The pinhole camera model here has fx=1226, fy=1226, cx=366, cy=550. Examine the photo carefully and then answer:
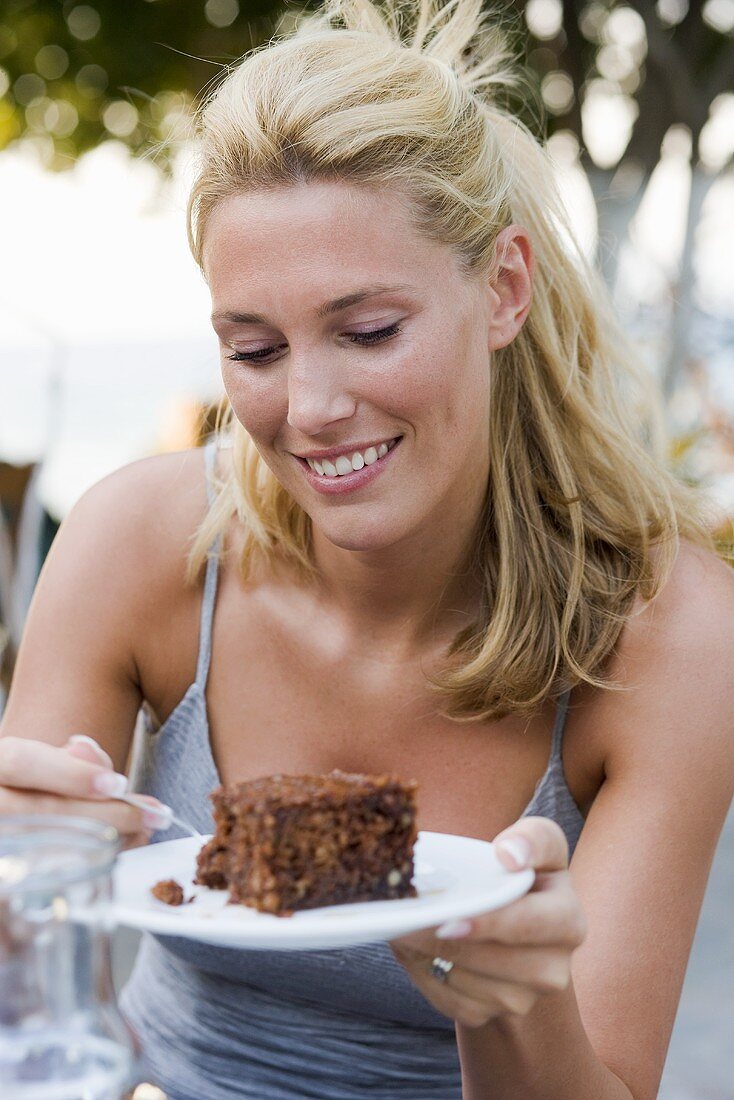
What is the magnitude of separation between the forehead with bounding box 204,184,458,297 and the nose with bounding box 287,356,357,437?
0.11 meters

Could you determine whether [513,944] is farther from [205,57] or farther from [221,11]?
[221,11]

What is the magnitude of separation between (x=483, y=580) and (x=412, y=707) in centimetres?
26

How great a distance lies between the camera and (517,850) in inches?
47.0

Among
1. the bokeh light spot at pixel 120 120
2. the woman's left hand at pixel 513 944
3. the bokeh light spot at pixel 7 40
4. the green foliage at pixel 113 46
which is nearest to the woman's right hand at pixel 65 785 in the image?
the woman's left hand at pixel 513 944

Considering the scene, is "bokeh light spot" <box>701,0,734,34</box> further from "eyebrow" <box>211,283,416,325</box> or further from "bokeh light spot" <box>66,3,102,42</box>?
"eyebrow" <box>211,283,416,325</box>

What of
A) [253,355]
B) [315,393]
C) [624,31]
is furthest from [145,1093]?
[624,31]

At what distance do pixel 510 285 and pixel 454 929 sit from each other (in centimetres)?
123

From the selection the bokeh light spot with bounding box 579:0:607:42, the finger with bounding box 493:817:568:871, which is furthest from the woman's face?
the bokeh light spot with bounding box 579:0:607:42

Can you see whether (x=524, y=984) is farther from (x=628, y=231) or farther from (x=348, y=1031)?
(x=628, y=231)

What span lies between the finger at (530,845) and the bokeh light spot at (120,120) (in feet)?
30.0

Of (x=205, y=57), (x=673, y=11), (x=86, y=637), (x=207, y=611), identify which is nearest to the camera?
(x=86, y=637)

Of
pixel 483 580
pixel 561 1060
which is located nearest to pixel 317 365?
pixel 483 580

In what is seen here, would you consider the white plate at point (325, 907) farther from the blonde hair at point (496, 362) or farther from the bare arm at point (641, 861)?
the blonde hair at point (496, 362)

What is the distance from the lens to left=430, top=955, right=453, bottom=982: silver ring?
130 cm
